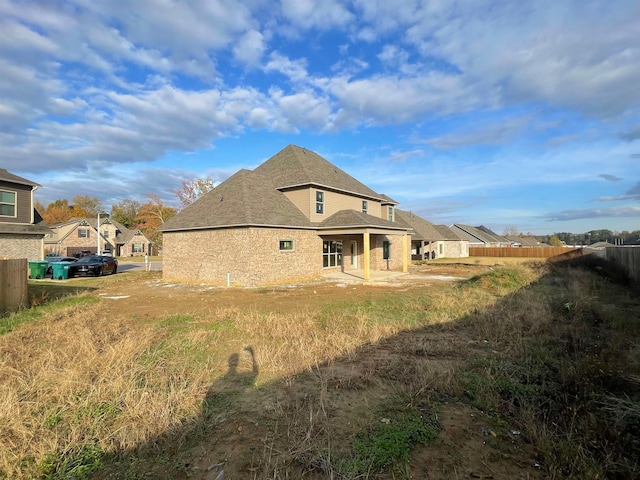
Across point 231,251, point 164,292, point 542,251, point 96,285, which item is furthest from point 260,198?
point 542,251

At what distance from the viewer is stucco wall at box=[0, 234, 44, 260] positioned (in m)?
20.8

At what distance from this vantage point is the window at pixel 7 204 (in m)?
21.5

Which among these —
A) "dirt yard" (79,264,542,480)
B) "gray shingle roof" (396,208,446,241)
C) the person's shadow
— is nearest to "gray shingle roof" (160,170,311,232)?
the person's shadow

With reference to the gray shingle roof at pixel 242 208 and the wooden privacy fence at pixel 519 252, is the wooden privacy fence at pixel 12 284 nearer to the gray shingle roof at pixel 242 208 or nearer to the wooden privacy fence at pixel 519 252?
the gray shingle roof at pixel 242 208

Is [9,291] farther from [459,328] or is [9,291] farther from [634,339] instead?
[634,339]

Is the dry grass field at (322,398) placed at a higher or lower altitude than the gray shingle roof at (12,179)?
lower

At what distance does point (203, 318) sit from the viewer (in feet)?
31.5

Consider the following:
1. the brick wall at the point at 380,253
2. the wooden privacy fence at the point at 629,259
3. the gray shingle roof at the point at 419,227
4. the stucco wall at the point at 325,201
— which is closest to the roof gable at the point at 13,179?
the stucco wall at the point at 325,201

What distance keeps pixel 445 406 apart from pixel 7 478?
472 cm

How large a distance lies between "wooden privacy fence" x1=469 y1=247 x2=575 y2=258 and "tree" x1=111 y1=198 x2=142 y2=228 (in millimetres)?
69587

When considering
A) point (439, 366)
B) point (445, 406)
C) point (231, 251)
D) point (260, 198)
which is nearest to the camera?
point (445, 406)

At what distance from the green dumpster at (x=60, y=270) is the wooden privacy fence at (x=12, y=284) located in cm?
1244

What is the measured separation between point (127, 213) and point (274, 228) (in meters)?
72.7

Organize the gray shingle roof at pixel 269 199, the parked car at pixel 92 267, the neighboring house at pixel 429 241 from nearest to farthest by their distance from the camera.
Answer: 1. the gray shingle roof at pixel 269 199
2. the parked car at pixel 92 267
3. the neighboring house at pixel 429 241
